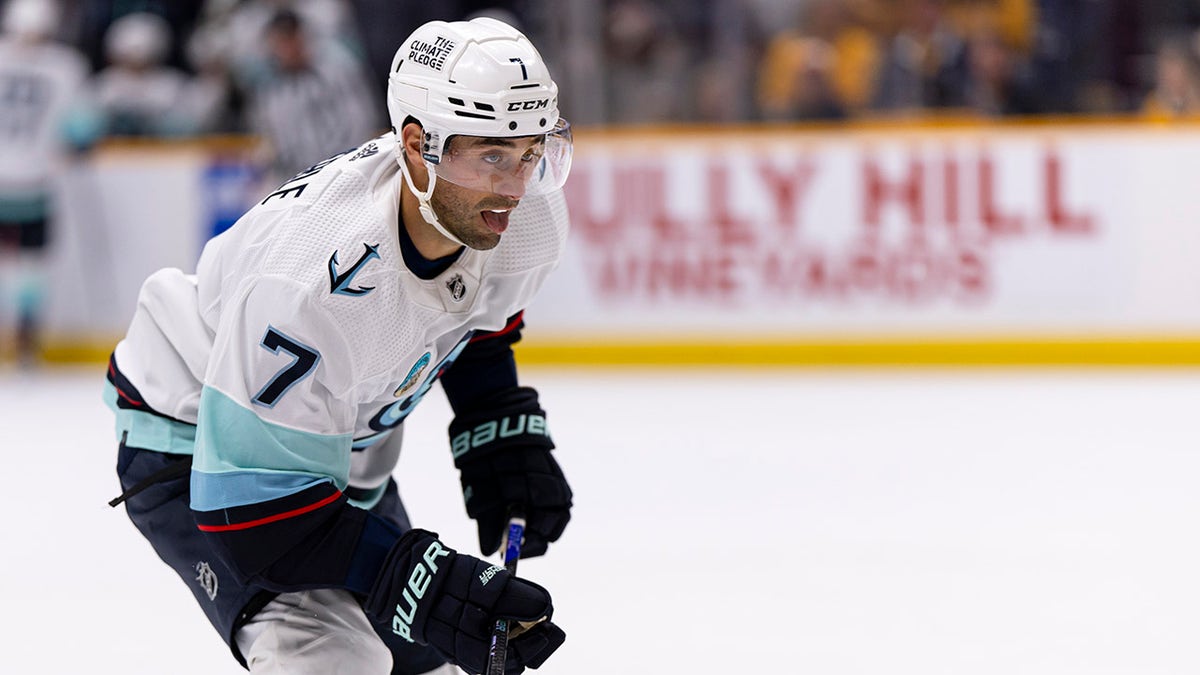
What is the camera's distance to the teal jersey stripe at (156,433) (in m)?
2.30

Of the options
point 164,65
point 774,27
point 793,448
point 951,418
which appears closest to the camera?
point 793,448

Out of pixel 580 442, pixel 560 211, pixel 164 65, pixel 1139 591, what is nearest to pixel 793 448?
pixel 580 442

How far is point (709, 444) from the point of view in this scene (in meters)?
5.27

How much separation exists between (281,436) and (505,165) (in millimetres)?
460

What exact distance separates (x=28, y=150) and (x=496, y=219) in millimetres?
5662

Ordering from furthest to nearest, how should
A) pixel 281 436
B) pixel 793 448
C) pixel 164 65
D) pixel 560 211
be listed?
pixel 164 65
pixel 793 448
pixel 560 211
pixel 281 436

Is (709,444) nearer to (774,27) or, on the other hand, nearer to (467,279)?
(774,27)

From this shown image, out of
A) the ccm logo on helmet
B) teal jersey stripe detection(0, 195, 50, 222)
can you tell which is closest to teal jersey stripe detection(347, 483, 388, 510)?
the ccm logo on helmet

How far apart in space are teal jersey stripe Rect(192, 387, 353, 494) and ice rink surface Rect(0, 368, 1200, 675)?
113cm

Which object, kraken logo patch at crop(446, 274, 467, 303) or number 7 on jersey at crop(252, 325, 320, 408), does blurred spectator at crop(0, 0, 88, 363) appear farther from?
number 7 on jersey at crop(252, 325, 320, 408)

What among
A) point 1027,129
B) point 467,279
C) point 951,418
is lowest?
point 467,279

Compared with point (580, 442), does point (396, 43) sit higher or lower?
higher

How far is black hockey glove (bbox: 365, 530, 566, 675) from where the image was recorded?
2023 mm

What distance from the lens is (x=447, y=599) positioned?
203 centimetres
